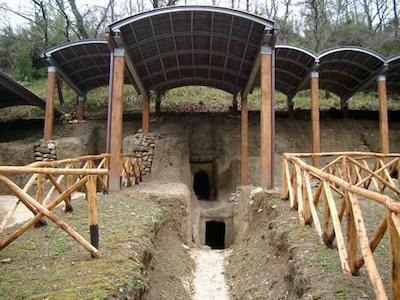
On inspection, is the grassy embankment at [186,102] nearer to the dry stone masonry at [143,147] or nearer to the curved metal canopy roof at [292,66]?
the curved metal canopy roof at [292,66]

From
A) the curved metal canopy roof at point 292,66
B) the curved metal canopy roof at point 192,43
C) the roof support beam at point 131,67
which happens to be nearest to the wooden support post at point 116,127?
the roof support beam at point 131,67

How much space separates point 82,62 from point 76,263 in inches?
559

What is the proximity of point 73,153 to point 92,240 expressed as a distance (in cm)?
1224

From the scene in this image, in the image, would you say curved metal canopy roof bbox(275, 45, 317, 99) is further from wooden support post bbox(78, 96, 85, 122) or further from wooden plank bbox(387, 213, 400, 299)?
wooden plank bbox(387, 213, 400, 299)

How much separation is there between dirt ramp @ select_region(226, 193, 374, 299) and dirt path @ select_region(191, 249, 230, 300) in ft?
0.73

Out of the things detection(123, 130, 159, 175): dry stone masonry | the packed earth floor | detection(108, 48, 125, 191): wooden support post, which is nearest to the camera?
the packed earth floor

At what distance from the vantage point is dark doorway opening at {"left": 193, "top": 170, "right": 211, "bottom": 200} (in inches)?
728

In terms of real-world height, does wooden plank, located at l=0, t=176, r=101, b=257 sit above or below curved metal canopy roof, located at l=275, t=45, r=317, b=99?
below

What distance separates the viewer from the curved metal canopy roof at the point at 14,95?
584 inches

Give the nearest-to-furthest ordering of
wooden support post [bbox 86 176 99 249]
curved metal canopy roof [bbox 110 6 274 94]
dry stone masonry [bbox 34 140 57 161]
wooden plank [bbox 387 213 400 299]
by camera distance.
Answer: wooden plank [bbox 387 213 400 299] < wooden support post [bbox 86 176 99 249] < curved metal canopy roof [bbox 110 6 274 94] < dry stone masonry [bbox 34 140 57 161]

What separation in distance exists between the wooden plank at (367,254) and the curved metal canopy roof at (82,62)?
13310 millimetres

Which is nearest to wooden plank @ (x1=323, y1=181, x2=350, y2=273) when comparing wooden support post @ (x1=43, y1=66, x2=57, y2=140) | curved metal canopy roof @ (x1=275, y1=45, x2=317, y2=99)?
curved metal canopy roof @ (x1=275, y1=45, x2=317, y2=99)

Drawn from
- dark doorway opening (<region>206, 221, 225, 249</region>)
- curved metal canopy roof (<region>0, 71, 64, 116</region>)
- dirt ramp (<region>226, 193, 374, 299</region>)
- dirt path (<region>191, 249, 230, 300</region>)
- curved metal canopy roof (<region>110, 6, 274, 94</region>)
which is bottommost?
dark doorway opening (<region>206, 221, 225, 249</region>)

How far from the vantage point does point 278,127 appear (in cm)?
1923
